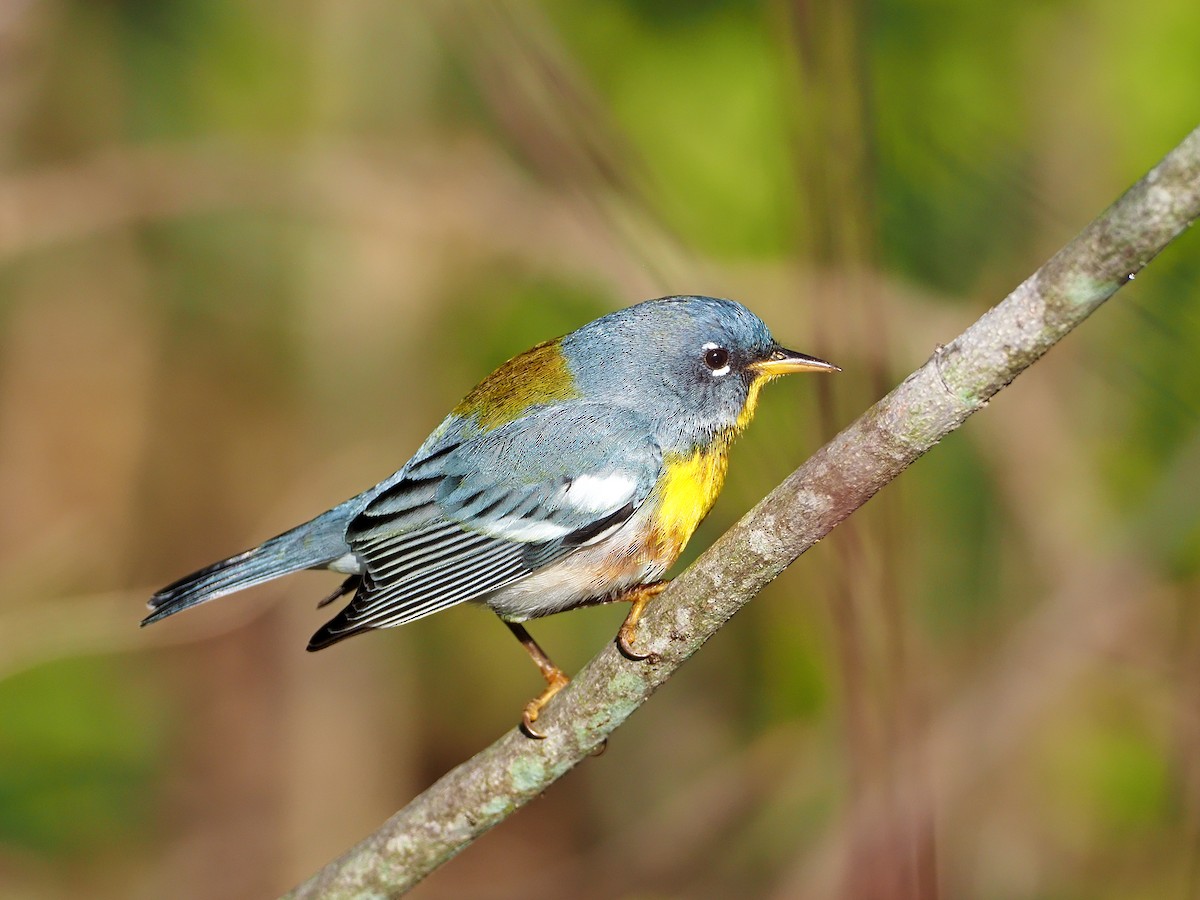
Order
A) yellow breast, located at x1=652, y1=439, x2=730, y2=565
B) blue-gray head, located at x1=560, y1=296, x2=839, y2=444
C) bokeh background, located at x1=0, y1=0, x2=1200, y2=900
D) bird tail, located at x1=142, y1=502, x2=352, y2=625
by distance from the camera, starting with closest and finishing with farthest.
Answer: yellow breast, located at x1=652, y1=439, x2=730, y2=565
blue-gray head, located at x1=560, y1=296, x2=839, y2=444
bird tail, located at x1=142, y1=502, x2=352, y2=625
bokeh background, located at x1=0, y1=0, x2=1200, y2=900

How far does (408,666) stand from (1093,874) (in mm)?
2843

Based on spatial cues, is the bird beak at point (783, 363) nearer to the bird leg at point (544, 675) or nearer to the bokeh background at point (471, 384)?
the bokeh background at point (471, 384)

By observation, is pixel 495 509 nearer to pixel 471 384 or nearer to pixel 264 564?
pixel 264 564

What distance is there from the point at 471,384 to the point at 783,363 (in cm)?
236

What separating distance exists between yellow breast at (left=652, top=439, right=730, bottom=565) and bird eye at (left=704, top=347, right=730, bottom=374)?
0.77 ft

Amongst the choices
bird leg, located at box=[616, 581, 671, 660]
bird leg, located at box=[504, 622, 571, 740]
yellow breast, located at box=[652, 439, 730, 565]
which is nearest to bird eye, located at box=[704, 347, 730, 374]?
yellow breast, located at box=[652, 439, 730, 565]

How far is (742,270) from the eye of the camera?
4543mm

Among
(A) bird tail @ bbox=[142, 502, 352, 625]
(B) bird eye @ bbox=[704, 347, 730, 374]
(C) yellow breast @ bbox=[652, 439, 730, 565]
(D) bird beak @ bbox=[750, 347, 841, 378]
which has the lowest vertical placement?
(C) yellow breast @ bbox=[652, 439, 730, 565]

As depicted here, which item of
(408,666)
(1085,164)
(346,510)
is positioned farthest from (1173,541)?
(408,666)

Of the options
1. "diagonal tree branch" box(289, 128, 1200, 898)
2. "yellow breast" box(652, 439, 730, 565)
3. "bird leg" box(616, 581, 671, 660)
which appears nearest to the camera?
"diagonal tree branch" box(289, 128, 1200, 898)

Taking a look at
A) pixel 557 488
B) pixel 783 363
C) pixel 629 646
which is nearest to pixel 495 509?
pixel 557 488

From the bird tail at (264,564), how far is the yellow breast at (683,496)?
999mm

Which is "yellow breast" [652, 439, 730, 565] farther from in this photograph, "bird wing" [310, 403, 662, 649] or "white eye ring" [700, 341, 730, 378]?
"white eye ring" [700, 341, 730, 378]

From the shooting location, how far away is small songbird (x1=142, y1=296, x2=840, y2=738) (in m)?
3.09
